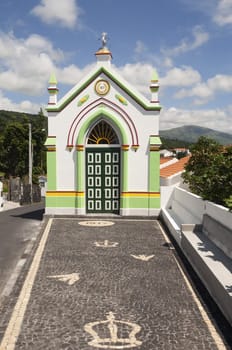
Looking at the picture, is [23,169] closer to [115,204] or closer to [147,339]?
[115,204]

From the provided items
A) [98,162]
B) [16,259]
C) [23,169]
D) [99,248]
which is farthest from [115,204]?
[23,169]

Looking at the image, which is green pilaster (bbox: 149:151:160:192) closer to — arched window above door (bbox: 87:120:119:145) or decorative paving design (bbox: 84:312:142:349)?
arched window above door (bbox: 87:120:119:145)

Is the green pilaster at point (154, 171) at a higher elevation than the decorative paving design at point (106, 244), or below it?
higher

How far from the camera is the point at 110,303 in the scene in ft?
24.1

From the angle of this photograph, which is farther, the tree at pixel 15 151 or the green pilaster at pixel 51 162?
the tree at pixel 15 151

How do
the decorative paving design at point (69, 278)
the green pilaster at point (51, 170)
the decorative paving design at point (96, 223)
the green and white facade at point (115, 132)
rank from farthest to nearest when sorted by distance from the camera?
→ the green pilaster at point (51, 170) → the green and white facade at point (115, 132) → the decorative paving design at point (96, 223) → the decorative paving design at point (69, 278)

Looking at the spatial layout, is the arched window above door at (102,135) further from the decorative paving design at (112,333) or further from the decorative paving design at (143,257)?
the decorative paving design at (112,333)

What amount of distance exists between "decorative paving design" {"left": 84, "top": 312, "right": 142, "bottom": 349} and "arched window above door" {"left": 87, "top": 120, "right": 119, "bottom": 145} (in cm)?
1271

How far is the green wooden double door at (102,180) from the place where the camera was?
60.3ft

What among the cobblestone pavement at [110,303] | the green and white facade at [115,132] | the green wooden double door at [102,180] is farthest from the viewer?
the green wooden double door at [102,180]

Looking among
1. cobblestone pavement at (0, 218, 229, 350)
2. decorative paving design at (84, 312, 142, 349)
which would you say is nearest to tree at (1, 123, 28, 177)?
cobblestone pavement at (0, 218, 229, 350)

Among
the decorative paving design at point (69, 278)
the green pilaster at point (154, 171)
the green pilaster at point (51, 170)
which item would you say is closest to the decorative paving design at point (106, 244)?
the decorative paving design at point (69, 278)

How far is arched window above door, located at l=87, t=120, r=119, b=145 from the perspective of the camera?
18498 millimetres

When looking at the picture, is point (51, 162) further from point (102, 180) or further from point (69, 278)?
point (69, 278)
